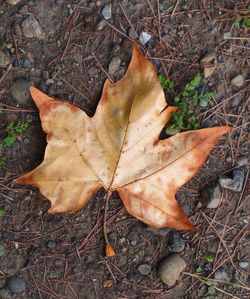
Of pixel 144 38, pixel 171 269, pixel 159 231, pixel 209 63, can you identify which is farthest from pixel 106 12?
pixel 171 269

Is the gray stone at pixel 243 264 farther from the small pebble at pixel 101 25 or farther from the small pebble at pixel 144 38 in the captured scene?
the small pebble at pixel 101 25

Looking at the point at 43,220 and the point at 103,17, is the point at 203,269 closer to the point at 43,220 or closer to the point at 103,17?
the point at 43,220

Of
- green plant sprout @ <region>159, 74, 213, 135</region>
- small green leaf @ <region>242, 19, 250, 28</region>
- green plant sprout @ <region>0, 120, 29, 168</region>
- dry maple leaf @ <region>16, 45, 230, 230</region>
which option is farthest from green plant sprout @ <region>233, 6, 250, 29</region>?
green plant sprout @ <region>0, 120, 29, 168</region>

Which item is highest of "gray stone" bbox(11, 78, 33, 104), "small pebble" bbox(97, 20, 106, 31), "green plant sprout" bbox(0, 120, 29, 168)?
"small pebble" bbox(97, 20, 106, 31)

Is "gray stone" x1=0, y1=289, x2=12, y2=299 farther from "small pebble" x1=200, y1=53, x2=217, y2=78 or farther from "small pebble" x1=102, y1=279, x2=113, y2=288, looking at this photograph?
"small pebble" x1=200, y1=53, x2=217, y2=78

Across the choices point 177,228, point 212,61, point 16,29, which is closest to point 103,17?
point 16,29

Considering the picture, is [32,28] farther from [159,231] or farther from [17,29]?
[159,231]
